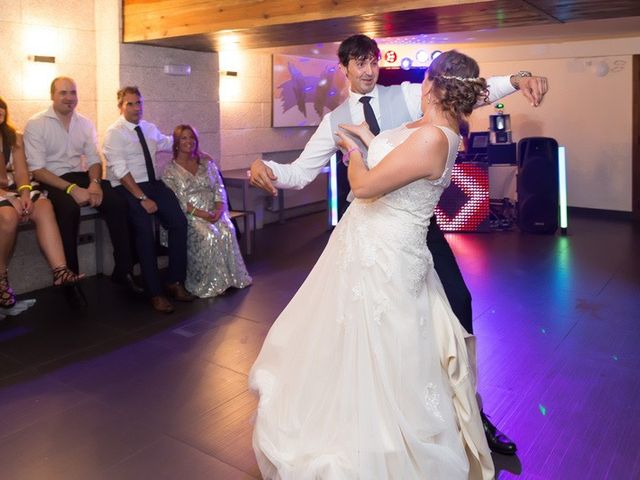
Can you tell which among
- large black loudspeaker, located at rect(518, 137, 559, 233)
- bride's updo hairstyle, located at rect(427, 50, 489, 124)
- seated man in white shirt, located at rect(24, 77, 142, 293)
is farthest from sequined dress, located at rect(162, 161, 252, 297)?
large black loudspeaker, located at rect(518, 137, 559, 233)

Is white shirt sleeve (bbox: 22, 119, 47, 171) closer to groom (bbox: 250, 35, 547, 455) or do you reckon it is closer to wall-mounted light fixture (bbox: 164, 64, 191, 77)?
wall-mounted light fixture (bbox: 164, 64, 191, 77)

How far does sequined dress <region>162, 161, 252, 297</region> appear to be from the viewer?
4.85 meters

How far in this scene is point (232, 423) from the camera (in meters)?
2.81

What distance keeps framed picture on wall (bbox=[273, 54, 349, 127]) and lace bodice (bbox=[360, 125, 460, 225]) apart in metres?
5.74

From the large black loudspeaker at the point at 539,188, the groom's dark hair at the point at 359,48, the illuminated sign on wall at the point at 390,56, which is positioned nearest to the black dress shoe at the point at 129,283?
the groom's dark hair at the point at 359,48

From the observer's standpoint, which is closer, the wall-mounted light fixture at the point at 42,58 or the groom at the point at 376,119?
the groom at the point at 376,119

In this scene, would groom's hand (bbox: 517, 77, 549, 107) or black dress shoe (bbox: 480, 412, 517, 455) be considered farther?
black dress shoe (bbox: 480, 412, 517, 455)

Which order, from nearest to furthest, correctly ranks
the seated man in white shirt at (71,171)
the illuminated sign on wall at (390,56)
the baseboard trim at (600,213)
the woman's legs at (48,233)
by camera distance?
the woman's legs at (48,233)
the seated man in white shirt at (71,171)
the baseboard trim at (600,213)
the illuminated sign on wall at (390,56)

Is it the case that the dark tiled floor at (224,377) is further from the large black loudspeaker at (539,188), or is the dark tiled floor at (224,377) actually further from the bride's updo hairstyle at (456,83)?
the large black loudspeaker at (539,188)

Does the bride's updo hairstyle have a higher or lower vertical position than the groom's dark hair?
lower

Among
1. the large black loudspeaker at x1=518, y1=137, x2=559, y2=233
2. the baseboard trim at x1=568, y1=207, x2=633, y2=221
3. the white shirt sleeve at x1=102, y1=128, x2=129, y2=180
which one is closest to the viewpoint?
the white shirt sleeve at x1=102, y1=128, x2=129, y2=180

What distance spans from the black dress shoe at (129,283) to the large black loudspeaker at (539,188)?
4417mm

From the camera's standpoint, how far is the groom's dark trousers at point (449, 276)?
2475mm

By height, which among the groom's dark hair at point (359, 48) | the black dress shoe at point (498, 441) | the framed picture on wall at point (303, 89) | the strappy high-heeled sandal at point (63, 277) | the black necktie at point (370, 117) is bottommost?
the black dress shoe at point (498, 441)
